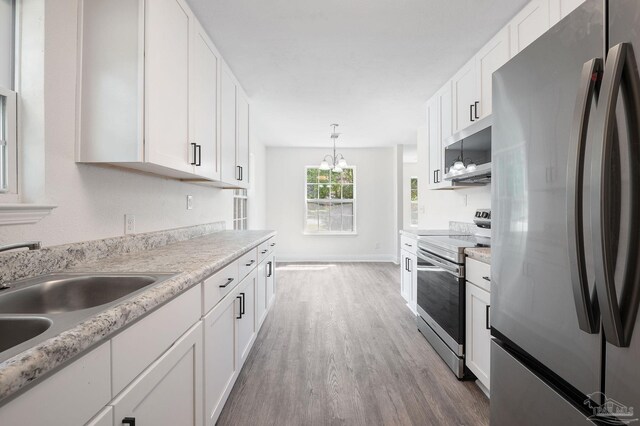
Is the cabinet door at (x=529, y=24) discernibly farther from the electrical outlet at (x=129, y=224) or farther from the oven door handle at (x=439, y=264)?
the electrical outlet at (x=129, y=224)

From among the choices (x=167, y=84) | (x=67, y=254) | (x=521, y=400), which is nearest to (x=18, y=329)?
(x=67, y=254)

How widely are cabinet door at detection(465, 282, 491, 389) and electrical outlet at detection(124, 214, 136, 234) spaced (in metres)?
2.16

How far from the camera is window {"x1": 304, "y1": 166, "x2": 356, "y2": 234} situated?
678 centimetres

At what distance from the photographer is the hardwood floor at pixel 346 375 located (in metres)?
1.73

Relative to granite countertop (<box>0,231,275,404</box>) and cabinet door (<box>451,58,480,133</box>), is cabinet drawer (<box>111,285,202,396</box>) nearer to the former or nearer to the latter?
granite countertop (<box>0,231,275,404</box>)

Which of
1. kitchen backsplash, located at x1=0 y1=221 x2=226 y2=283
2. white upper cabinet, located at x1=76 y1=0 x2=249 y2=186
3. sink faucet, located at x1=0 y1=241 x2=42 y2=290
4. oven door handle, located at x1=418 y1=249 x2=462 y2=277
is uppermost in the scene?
white upper cabinet, located at x1=76 y1=0 x2=249 y2=186

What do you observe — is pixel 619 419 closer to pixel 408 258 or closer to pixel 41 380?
pixel 41 380

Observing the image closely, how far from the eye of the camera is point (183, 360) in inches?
45.1

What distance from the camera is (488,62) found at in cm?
241

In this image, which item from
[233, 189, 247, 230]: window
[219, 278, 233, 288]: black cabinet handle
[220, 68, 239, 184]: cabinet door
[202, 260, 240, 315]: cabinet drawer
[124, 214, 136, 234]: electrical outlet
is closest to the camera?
[202, 260, 240, 315]: cabinet drawer

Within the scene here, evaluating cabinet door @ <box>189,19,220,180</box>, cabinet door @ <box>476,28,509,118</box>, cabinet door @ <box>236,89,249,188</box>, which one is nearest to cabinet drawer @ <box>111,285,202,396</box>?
cabinet door @ <box>189,19,220,180</box>

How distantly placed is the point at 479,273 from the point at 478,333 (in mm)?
395

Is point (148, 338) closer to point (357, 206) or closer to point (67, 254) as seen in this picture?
point (67, 254)

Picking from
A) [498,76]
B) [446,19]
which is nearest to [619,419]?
[498,76]
